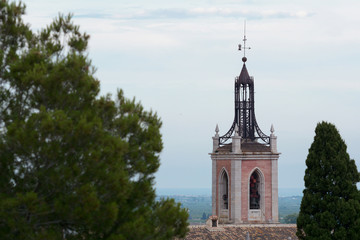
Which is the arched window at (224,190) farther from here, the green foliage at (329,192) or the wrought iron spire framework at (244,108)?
the green foliage at (329,192)


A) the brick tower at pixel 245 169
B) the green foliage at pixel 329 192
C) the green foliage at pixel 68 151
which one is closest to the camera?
the green foliage at pixel 68 151

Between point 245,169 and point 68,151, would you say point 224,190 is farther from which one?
point 68,151

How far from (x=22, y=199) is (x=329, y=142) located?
20091 mm

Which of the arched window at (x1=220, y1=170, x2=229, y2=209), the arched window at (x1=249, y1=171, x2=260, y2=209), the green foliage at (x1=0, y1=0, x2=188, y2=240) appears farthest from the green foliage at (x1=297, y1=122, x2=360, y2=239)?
the arched window at (x1=220, y1=170, x2=229, y2=209)

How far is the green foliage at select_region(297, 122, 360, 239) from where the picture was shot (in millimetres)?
34594

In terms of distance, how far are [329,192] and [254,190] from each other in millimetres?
17581

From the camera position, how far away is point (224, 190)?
175 feet

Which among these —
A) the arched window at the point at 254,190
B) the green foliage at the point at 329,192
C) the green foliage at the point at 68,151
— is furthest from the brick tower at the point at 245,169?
the green foliage at the point at 68,151

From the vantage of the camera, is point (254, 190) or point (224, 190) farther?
point (224, 190)

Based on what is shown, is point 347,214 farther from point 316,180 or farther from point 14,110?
point 14,110

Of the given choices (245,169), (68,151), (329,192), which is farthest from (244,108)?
(68,151)

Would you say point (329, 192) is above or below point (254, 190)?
below

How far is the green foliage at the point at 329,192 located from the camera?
34.6 metres

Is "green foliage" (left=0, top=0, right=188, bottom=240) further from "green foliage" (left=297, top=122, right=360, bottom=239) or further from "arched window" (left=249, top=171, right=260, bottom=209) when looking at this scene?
"arched window" (left=249, top=171, right=260, bottom=209)
